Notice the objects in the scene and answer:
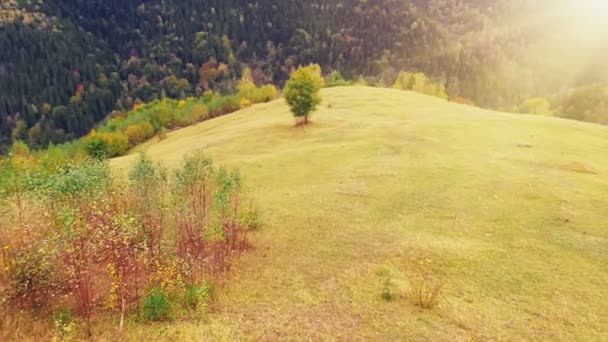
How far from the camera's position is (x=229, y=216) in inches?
1192

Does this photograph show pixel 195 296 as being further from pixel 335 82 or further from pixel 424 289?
pixel 335 82

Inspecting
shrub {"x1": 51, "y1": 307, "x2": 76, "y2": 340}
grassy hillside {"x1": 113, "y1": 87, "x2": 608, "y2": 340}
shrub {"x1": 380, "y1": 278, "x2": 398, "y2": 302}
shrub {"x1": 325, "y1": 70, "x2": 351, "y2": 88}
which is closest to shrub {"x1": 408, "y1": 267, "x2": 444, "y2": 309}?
grassy hillside {"x1": 113, "y1": 87, "x2": 608, "y2": 340}

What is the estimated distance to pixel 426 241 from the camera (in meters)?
28.4

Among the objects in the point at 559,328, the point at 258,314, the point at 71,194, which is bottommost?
the point at 559,328

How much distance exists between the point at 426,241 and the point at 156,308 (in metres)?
17.2

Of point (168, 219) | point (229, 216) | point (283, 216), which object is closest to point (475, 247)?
point (283, 216)

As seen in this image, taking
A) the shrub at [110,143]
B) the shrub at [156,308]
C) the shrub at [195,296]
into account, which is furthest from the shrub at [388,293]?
the shrub at [110,143]

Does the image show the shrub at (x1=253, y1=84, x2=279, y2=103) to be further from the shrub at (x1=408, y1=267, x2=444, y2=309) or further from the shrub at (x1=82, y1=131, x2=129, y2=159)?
the shrub at (x1=408, y1=267, x2=444, y2=309)

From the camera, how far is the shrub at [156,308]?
20.5m

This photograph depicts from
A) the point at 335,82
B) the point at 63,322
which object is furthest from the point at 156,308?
the point at 335,82

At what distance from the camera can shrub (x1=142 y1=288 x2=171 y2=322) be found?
20516mm

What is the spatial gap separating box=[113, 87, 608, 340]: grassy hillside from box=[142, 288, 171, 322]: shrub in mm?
693

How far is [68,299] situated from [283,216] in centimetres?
1601

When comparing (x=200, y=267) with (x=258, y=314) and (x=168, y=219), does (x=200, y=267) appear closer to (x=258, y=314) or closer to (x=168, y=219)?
(x=258, y=314)
